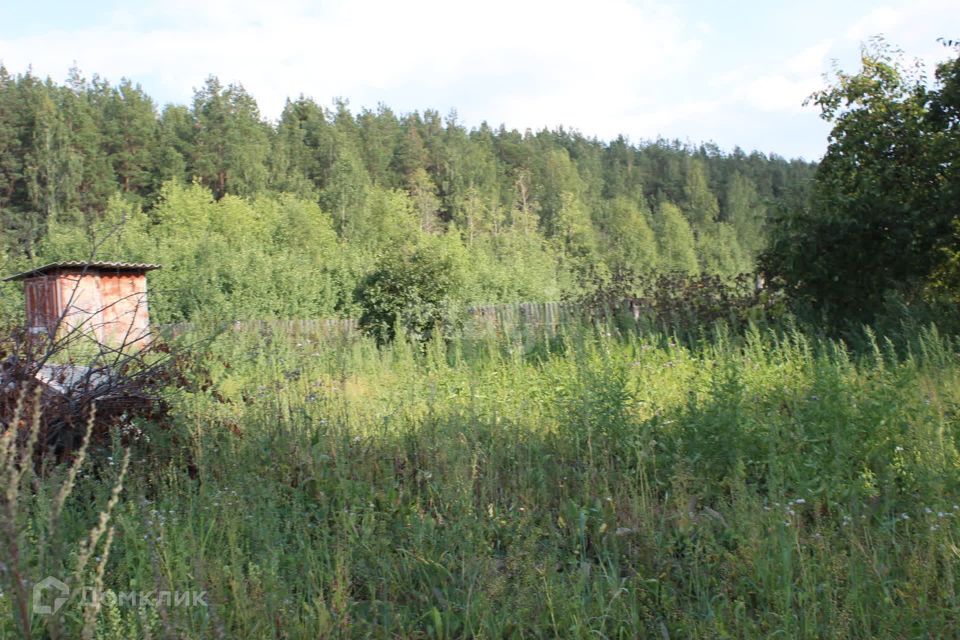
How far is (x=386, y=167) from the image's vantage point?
198 ft

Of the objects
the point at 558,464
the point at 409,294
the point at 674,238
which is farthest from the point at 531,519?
the point at 674,238

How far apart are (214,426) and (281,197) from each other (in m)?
44.5

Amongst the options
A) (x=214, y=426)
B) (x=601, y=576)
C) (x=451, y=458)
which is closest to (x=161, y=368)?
(x=214, y=426)

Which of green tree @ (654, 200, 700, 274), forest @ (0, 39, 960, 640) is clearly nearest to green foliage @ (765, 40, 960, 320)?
forest @ (0, 39, 960, 640)

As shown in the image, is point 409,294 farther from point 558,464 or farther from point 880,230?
point 558,464

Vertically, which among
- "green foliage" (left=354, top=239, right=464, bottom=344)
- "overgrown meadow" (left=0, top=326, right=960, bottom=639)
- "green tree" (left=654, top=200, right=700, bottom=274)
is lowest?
"overgrown meadow" (left=0, top=326, right=960, bottom=639)

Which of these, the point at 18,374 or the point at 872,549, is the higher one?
the point at 18,374

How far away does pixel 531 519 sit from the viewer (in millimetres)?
3340

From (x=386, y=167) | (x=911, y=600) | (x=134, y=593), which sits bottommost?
(x=911, y=600)

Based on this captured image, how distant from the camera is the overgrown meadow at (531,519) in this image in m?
2.49

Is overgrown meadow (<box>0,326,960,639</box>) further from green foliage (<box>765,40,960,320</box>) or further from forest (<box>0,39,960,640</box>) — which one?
green foliage (<box>765,40,960,320</box>)

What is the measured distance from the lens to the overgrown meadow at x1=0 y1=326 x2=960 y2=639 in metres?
2.49

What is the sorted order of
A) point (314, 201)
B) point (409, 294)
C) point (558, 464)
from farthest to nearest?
1. point (314, 201)
2. point (409, 294)
3. point (558, 464)

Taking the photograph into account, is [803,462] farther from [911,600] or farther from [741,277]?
[741,277]
